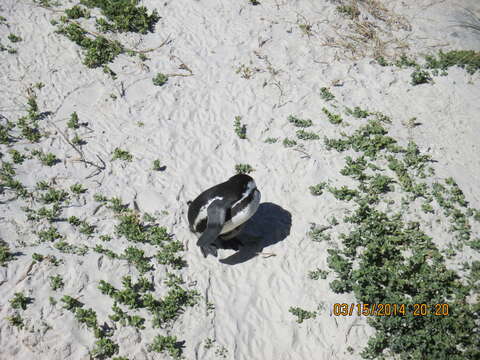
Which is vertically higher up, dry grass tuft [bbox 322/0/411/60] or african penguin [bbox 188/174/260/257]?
dry grass tuft [bbox 322/0/411/60]

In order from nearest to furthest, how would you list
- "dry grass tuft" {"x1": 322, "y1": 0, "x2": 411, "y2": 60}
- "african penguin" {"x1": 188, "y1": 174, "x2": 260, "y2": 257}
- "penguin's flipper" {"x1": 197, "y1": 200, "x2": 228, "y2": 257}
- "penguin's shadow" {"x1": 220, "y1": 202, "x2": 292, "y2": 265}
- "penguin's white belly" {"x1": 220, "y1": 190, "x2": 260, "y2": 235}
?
"penguin's flipper" {"x1": 197, "y1": 200, "x2": 228, "y2": 257} < "african penguin" {"x1": 188, "y1": 174, "x2": 260, "y2": 257} < "penguin's white belly" {"x1": 220, "y1": 190, "x2": 260, "y2": 235} < "penguin's shadow" {"x1": 220, "y1": 202, "x2": 292, "y2": 265} < "dry grass tuft" {"x1": 322, "y1": 0, "x2": 411, "y2": 60}

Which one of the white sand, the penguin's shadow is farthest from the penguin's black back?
the penguin's shadow

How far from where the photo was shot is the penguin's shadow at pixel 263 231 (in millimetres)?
6238

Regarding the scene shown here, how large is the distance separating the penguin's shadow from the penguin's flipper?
85cm

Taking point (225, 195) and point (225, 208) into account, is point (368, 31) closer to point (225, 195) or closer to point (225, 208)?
point (225, 195)

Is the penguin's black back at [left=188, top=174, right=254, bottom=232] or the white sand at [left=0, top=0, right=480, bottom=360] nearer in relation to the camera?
the white sand at [left=0, top=0, right=480, bottom=360]

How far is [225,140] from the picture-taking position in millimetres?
7668

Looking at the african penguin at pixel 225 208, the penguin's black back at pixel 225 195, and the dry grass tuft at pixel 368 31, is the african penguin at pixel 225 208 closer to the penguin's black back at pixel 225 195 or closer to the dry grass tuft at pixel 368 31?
the penguin's black back at pixel 225 195

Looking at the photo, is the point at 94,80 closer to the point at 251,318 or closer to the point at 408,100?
the point at 251,318

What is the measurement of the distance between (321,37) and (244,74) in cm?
212

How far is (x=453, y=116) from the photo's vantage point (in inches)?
326

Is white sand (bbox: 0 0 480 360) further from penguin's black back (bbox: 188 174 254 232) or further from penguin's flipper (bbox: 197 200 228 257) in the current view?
penguin's flipper (bbox: 197 200 228 257)

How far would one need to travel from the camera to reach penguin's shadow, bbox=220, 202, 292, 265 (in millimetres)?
6238

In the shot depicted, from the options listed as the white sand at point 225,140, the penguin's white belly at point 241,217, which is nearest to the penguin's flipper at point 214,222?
the penguin's white belly at point 241,217
